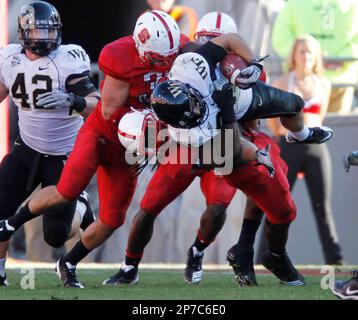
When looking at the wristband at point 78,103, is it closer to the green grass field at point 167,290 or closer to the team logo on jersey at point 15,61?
the team logo on jersey at point 15,61

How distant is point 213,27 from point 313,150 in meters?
1.44

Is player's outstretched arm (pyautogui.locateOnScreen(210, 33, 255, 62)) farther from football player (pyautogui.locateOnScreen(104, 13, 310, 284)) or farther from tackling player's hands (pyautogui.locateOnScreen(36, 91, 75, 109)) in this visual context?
tackling player's hands (pyautogui.locateOnScreen(36, 91, 75, 109))

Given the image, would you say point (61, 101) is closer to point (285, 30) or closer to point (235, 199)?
point (235, 199)

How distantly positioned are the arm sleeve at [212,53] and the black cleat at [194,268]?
4.91 ft

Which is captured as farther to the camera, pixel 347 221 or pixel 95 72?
pixel 95 72

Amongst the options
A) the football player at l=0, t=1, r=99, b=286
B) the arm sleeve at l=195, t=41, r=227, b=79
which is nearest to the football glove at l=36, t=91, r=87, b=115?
the football player at l=0, t=1, r=99, b=286

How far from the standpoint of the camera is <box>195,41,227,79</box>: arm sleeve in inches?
285

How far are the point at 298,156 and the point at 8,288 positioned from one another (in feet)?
9.51

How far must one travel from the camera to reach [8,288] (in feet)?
25.0

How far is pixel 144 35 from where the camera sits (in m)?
7.41

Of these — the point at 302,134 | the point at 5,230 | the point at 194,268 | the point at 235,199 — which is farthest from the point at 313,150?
the point at 5,230
